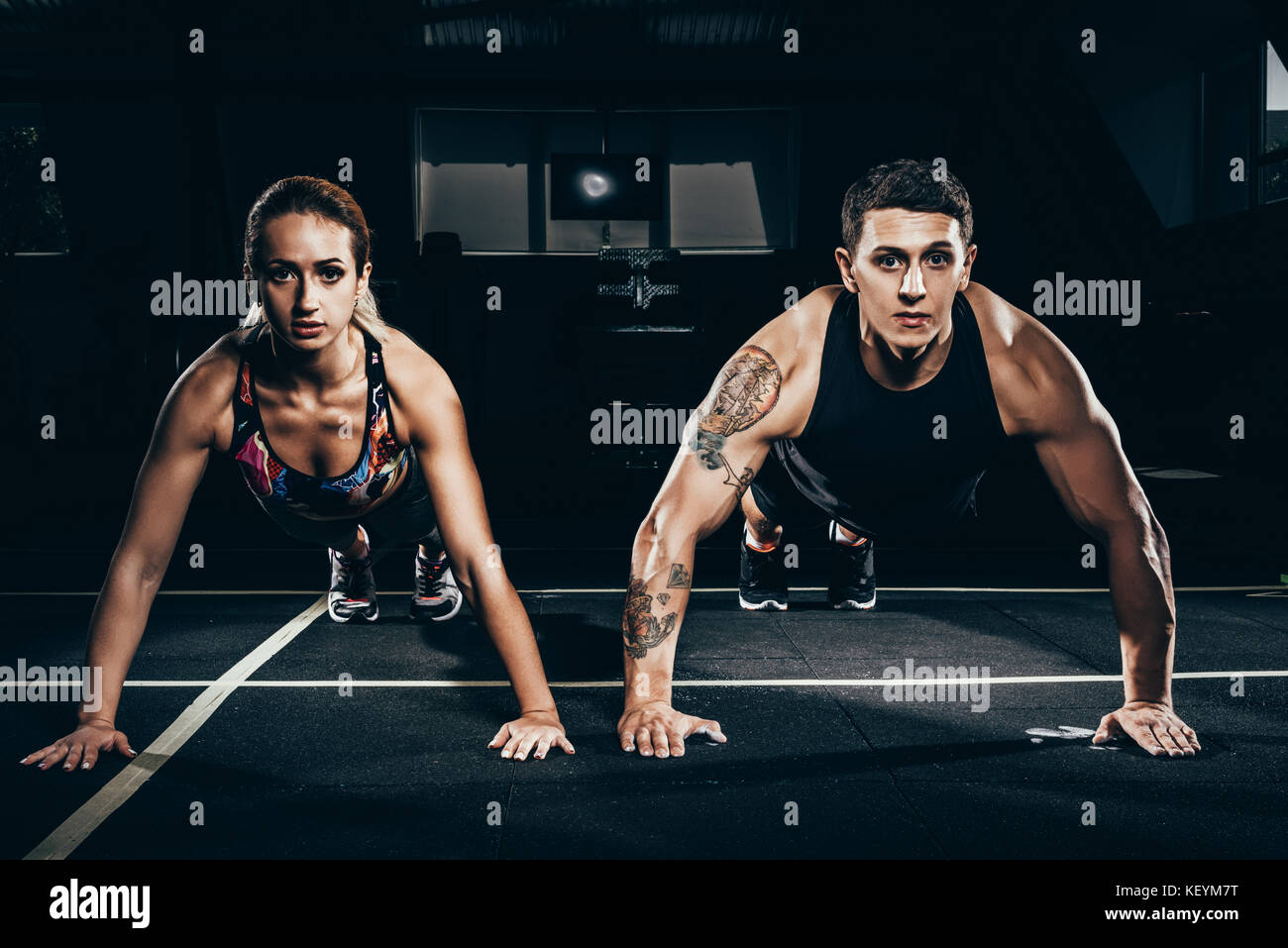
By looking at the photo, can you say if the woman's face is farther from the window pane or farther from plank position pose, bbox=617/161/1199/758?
the window pane

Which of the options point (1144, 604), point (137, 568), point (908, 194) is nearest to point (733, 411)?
point (908, 194)

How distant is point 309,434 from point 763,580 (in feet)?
7.36

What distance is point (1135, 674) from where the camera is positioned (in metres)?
2.86

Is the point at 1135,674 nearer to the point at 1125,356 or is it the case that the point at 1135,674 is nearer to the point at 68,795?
the point at 68,795

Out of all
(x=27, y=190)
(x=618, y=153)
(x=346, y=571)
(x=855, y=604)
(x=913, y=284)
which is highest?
(x=618, y=153)

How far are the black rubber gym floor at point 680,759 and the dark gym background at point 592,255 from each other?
4.93 feet

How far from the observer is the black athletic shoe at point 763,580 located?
4.52m

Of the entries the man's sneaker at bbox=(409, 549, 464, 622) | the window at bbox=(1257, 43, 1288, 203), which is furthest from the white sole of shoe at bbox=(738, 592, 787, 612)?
the window at bbox=(1257, 43, 1288, 203)

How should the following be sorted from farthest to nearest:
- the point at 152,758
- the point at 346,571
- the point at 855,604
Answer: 1. the point at 855,604
2. the point at 346,571
3. the point at 152,758

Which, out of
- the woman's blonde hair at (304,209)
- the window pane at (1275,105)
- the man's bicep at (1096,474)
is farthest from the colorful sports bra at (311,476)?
the window pane at (1275,105)

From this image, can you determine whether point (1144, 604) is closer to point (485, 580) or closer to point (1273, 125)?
point (485, 580)

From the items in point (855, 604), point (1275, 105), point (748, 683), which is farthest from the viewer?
point (1275, 105)

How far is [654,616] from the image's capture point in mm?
2805

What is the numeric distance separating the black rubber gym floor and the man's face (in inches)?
48.0
